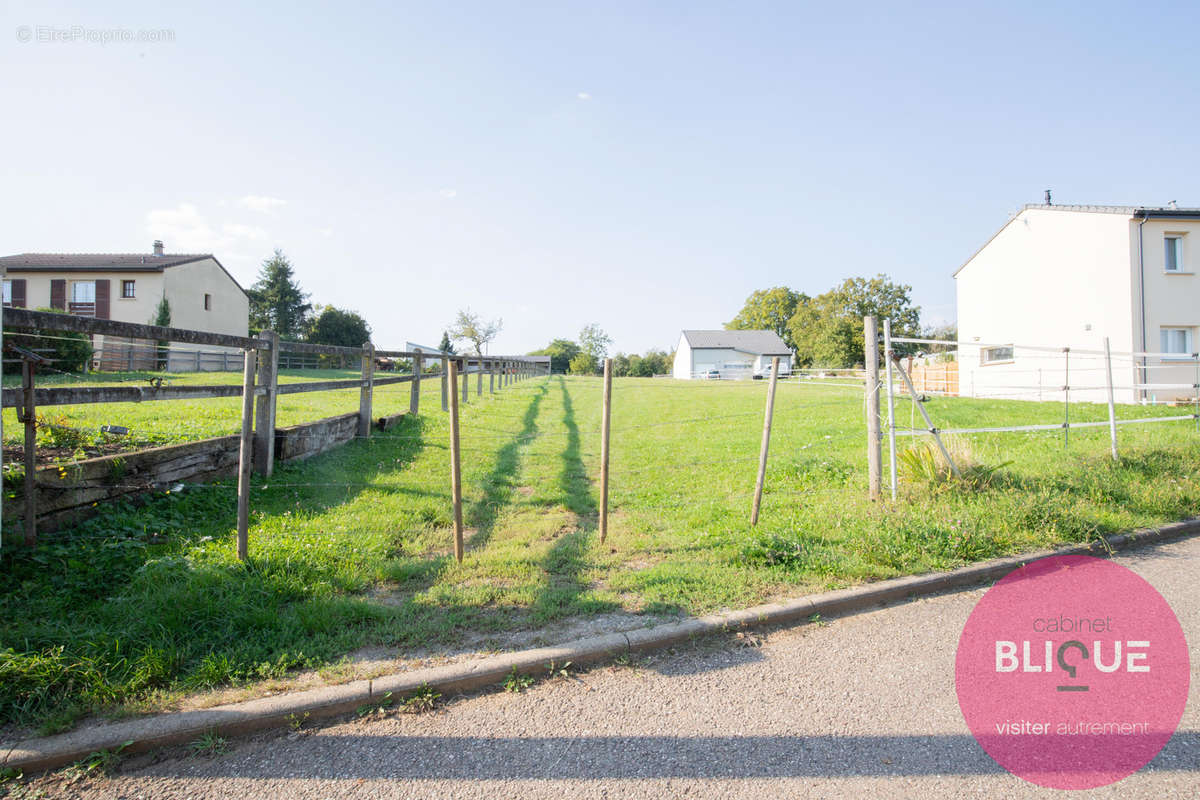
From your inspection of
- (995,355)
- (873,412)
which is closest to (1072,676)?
(873,412)

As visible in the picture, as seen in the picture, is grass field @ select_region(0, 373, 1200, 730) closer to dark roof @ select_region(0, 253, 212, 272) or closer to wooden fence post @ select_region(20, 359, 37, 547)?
wooden fence post @ select_region(20, 359, 37, 547)

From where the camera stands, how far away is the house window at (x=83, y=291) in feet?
113

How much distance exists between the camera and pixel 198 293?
125 feet

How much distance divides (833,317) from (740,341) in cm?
1101

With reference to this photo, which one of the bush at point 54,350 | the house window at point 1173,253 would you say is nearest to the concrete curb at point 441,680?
the bush at point 54,350

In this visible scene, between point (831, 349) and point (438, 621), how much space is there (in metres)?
55.5

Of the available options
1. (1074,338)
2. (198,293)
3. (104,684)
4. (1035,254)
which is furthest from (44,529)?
(198,293)

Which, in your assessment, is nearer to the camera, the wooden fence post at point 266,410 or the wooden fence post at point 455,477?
the wooden fence post at point 455,477

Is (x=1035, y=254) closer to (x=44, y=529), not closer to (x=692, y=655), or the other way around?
(x=692, y=655)

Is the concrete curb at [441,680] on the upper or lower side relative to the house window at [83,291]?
lower

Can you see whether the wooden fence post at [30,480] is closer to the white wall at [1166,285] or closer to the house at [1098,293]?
the house at [1098,293]

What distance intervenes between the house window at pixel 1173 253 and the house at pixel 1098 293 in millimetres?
33

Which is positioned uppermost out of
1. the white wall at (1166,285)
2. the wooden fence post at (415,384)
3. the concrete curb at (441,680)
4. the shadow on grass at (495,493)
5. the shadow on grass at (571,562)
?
the white wall at (1166,285)

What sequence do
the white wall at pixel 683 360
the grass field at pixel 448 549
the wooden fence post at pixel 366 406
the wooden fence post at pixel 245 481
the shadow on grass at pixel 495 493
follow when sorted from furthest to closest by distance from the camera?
the white wall at pixel 683 360
the wooden fence post at pixel 366 406
the shadow on grass at pixel 495 493
the wooden fence post at pixel 245 481
the grass field at pixel 448 549
